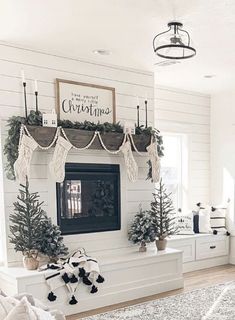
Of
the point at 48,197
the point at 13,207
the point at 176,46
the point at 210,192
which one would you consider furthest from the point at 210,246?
the point at 176,46

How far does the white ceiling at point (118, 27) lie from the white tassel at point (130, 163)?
3.36 ft

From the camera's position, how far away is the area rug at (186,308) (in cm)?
341

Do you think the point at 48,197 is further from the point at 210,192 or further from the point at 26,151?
the point at 210,192

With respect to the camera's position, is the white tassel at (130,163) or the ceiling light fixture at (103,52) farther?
the white tassel at (130,163)

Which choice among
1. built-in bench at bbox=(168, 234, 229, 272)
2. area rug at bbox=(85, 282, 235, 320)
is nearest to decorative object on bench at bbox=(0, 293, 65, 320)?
area rug at bbox=(85, 282, 235, 320)

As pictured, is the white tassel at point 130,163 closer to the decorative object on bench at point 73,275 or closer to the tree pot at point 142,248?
the tree pot at point 142,248

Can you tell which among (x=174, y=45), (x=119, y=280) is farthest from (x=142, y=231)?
(x=174, y=45)

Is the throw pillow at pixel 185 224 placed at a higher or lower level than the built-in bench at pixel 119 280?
higher

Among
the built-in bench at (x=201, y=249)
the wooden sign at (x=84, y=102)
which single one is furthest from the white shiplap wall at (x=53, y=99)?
the built-in bench at (x=201, y=249)

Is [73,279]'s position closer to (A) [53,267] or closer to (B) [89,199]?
(A) [53,267]

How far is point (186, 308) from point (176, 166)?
2528 mm

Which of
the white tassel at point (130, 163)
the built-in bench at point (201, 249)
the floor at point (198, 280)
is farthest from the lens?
the built-in bench at point (201, 249)

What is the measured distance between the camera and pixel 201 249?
5.29m

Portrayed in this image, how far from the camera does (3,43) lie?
3574mm
